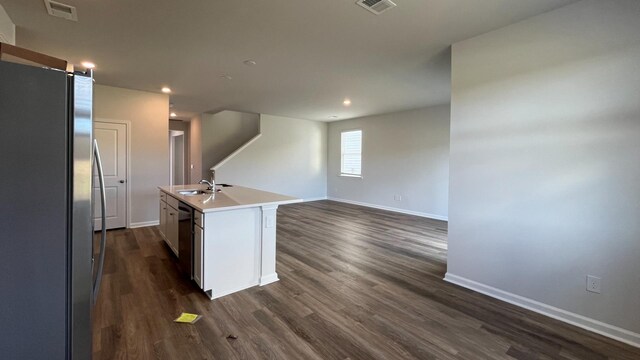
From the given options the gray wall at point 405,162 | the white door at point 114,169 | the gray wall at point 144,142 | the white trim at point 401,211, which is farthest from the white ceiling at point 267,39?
the white trim at point 401,211

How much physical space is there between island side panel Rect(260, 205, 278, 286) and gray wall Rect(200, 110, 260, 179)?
17.9ft

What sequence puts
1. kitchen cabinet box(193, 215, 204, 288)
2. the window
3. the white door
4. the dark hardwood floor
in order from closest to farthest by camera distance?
1. the dark hardwood floor
2. kitchen cabinet box(193, 215, 204, 288)
3. the white door
4. the window

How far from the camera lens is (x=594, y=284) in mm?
2178

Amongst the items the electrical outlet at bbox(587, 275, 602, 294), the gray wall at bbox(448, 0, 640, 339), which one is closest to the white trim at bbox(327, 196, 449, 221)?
the gray wall at bbox(448, 0, 640, 339)

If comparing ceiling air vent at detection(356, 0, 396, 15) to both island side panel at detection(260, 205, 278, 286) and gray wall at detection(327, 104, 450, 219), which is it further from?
gray wall at detection(327, 104, 450, 219)

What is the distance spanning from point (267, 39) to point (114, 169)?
3802 mm

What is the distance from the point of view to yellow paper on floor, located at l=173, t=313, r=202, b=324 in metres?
2.21

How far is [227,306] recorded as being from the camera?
246 cm

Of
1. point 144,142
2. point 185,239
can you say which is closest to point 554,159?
point 185,239

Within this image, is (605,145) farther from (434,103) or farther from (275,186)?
(275,186)

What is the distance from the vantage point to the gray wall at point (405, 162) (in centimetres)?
622

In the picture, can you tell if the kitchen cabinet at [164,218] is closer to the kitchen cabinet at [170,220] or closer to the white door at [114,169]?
the kitchen cabinet at [170,220]

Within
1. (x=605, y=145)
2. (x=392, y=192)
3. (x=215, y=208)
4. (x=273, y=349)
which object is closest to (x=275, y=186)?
(x=392, y=192)

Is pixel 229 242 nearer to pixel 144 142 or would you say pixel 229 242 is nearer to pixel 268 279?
pixel 268 279
